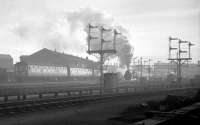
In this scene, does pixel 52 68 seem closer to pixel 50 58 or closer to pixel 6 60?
pixel 50 58

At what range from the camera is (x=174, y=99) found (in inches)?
649

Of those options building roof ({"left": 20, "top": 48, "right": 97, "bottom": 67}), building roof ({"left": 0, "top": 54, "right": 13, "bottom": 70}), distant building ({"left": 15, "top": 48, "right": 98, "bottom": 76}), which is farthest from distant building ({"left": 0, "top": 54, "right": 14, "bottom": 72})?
distant building ({"left": 15, "top": 48, "right": 98, "bottom": 76})

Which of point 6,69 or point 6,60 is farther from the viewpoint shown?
point 6,60

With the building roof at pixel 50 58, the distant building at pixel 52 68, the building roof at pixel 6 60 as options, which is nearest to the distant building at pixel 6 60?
the building roof at pixel 6 60

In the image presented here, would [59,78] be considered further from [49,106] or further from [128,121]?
[128,121]

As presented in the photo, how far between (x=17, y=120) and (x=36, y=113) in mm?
2398

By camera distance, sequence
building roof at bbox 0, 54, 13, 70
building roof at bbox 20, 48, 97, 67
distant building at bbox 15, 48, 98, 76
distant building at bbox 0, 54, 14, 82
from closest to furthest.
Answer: distant building at bbox 0, 54, 14, 82 < distant building at bbox 15, 48, 98, 76 < building roof at bbox 20, 48, 97, 67 < building roof at bbox 0, 54, 13, 70

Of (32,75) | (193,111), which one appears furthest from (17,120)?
(32,75)

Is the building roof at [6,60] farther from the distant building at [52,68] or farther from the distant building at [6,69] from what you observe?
the distant building at [52,68]

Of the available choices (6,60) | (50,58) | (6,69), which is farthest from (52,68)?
(6,60)

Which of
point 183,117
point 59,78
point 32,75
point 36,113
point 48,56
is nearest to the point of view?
point 183,117

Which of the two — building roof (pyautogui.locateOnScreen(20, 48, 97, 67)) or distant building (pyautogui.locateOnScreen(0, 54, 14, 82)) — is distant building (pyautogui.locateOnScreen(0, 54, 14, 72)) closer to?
distant building (pyautogui.locateOnScreen(0, 54, 14, 82))

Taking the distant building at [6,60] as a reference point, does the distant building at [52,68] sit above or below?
below

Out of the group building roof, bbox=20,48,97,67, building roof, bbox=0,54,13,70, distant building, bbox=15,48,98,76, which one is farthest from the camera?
building roof, bbox=0,54,13,70
